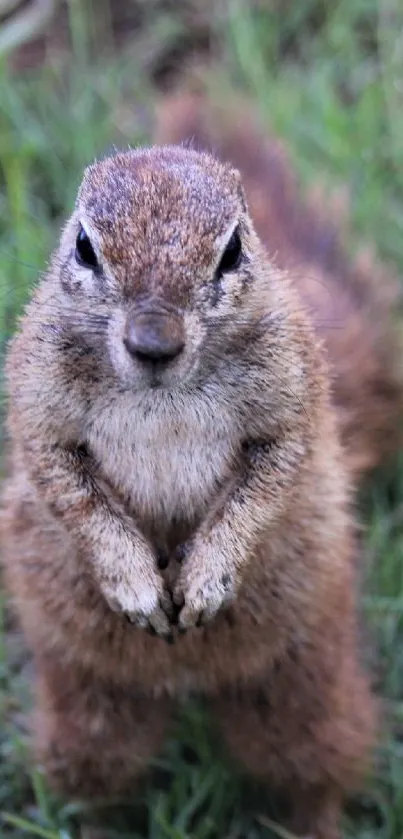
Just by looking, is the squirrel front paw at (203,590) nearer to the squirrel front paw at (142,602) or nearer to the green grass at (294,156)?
the squirrel front paw at (142,602)

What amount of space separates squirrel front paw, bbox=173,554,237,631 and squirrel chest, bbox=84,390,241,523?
144 millimetres

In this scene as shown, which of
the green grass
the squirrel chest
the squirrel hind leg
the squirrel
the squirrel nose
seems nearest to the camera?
the squirrel nose

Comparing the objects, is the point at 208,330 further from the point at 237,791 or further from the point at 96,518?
the point at 237,791

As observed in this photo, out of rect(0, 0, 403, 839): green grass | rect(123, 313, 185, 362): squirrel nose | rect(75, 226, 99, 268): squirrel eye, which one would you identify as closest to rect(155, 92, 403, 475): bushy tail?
rect(0, 0, 403, 839): green grass

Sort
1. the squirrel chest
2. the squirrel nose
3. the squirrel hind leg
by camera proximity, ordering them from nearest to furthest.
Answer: the squirrel nose
the squirrel chest
the squirrel hind leg

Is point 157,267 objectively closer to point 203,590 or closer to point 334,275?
point 203,590

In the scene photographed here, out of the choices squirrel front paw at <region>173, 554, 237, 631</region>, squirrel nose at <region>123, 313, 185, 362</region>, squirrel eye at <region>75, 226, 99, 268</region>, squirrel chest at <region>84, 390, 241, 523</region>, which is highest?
squirrel eye at <region>75, 226, 99, 268</region>

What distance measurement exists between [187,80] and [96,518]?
→ 9.37 feet

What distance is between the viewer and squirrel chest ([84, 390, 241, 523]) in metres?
2.59

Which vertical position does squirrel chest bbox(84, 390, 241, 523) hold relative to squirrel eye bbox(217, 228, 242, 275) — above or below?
below

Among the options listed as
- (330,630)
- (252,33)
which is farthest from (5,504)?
(252,33)

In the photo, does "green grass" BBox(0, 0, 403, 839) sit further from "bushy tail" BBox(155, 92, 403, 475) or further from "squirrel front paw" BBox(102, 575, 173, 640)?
"squirrel front paw" BBox(102, 575, 173, 640)

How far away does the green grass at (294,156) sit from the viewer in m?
3.38

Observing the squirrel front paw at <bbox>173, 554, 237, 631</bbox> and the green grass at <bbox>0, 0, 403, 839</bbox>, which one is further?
the green grass at <bbox>0, 0, 403, 839</bbox>
